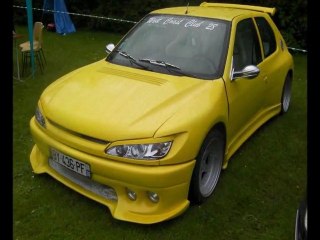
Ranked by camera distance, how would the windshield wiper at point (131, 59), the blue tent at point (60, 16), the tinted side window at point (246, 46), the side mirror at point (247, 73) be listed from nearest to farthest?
the side mirror at point (247, 73)
the windshield wiper at point (131, 59)
the tinted side window at point (246, 46)
the blue tent at point (60, 16)

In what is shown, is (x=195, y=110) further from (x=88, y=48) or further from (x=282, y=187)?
(x=88, y=48)

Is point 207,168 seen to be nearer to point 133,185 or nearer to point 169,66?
point 133,185

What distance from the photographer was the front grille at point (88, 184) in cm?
341

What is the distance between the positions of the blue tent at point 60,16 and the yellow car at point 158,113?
7821mm

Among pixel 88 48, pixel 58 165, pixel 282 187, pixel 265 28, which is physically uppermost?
pixel 265 28

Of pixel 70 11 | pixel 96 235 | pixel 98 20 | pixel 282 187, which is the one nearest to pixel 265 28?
pixel 282 187

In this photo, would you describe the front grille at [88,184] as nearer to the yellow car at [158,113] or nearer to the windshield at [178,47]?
the yellow car at [158,113]

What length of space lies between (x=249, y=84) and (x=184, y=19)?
100cm

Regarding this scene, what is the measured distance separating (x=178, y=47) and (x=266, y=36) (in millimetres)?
1478

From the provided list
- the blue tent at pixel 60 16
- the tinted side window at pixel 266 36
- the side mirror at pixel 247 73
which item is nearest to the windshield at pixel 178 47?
the side mirror at pixel 247 73

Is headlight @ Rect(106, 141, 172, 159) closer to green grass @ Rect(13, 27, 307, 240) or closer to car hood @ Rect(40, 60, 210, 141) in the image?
car hood @ Rect(40, 60, 210, 141)

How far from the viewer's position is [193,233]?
3402 millimetres

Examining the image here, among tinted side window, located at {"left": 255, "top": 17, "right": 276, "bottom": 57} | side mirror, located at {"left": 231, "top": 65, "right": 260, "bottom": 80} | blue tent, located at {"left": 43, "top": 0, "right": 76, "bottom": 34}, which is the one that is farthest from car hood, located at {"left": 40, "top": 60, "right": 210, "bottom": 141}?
blue tent, located at {"left": 43, "top": 0, "right": 76, "bottom": 34}

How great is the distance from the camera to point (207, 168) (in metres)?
3.83
